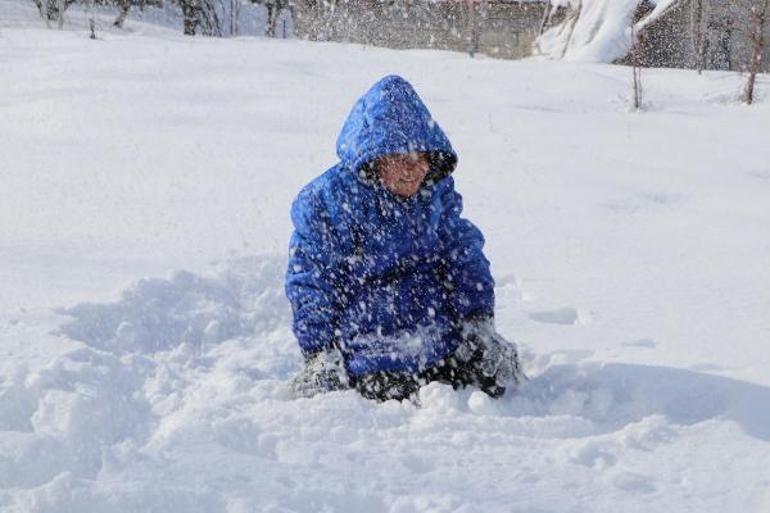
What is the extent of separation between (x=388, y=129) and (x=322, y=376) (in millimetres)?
786

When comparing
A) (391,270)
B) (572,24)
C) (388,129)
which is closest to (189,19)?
(572,24)

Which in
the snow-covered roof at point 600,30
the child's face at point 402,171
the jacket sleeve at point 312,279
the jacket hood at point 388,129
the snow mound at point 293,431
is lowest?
the snow mound at point 293,431

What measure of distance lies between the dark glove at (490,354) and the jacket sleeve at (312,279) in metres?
0.45

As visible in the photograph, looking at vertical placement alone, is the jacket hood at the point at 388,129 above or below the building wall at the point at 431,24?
below

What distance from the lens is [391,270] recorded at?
321 centimetres

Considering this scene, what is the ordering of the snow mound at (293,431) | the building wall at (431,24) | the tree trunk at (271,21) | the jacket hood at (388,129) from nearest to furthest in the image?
the snow mound at (293,431), the jacket hood at (388,129), the building wall at (431,24), the tree trunk at (271,21)

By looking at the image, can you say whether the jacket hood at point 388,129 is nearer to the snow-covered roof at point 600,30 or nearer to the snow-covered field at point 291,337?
the snow-covered field at point 291,337

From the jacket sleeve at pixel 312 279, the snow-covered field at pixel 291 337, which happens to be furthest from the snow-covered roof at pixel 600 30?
the jacket sleeve at pixel 312 279

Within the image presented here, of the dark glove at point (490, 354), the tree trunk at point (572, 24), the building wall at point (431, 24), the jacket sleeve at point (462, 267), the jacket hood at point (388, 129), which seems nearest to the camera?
the jacket hood at point (388, 129)

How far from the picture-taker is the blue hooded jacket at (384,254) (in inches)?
119

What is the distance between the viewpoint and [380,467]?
7.84 ft

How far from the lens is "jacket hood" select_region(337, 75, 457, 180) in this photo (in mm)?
2936

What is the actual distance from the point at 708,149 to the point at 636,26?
1082 cm

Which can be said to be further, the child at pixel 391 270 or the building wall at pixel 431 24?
the building wall at pixel 431 24
